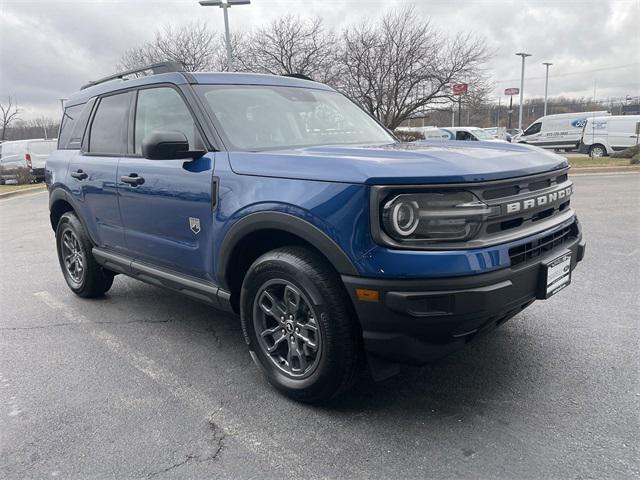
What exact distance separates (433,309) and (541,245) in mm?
798

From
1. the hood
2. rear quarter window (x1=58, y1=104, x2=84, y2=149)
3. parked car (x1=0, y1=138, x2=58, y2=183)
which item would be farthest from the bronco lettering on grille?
parked car (x1=0, y1=138, x2=58, y2=183)

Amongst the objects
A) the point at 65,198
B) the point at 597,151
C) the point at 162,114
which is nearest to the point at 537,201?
the point at 162,114

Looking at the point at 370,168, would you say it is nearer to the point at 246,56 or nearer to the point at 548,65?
the point at 246,56

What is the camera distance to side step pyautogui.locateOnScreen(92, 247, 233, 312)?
3213mm

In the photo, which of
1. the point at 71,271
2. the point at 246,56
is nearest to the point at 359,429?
the point at 71,271

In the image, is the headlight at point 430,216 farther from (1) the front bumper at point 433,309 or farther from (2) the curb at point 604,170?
(2) the curb at point 604,170

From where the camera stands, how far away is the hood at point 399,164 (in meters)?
2.29

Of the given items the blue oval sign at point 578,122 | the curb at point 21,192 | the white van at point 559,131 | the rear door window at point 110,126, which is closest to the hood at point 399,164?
the rear door window at point 110,126

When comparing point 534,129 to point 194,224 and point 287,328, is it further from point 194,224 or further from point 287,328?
point 287,328

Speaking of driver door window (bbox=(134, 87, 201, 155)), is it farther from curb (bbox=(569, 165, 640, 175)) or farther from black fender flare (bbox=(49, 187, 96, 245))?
curb (bbox=(569, 165, 640, 175))

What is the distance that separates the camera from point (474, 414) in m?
2.67

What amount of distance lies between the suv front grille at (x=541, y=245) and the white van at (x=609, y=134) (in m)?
23.0

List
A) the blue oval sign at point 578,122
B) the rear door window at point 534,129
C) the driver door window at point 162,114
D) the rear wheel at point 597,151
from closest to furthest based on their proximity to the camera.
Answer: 1. the driver door window at point 162,114
2. the rear wheel at point 597,151
3. the blue oval sign at point 578,122
4. the rear door window at point 534,129

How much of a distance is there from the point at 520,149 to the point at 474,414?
5.20 feet
